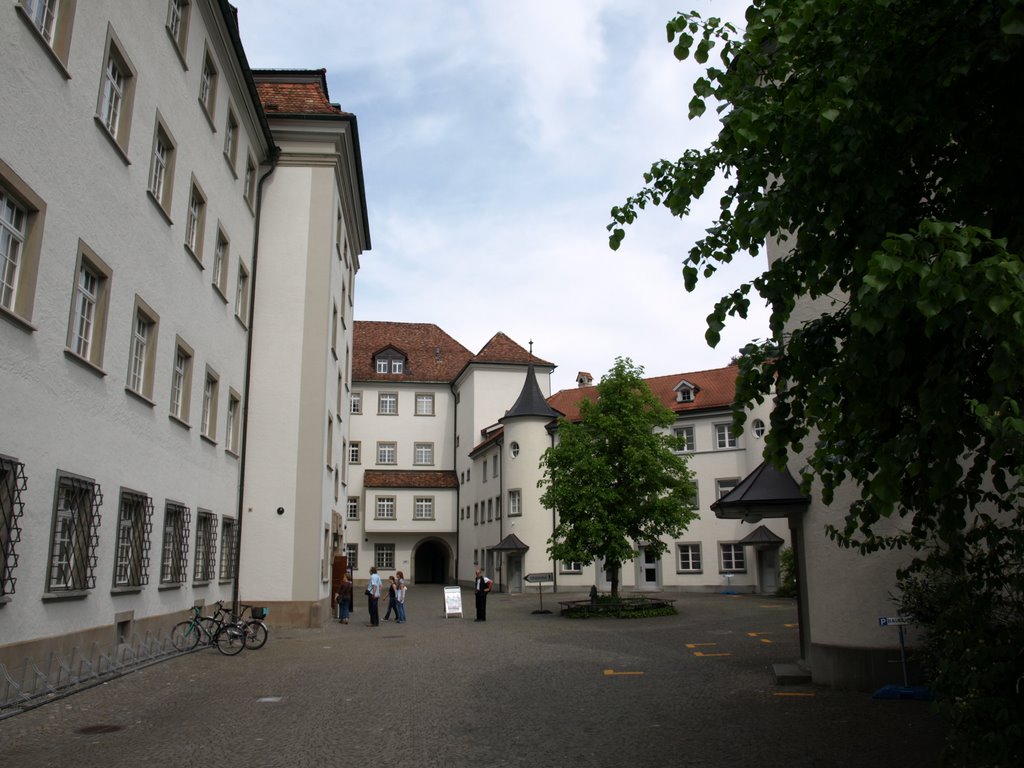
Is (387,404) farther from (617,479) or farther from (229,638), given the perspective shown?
(229,638)

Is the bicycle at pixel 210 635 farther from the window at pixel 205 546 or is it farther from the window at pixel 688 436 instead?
the window at pixel 688 436

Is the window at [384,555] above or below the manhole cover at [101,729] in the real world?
above

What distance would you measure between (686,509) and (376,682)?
64.1ft

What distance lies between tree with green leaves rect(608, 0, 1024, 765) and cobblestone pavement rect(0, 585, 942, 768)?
2918mm

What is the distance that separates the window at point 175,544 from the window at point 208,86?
328 inches

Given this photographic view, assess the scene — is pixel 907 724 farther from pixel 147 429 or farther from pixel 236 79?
pixel 236 79

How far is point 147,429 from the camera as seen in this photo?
15.1 m

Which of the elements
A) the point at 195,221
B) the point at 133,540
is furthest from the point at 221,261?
the point at 133,540

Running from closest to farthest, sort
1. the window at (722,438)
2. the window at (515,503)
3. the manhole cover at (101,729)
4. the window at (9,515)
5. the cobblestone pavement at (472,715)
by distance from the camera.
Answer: the cobblestone pavement at (472,715) < the manhole cover at (101,729) < the window at (9,515) < the window at (722,438) < the window at (515,503)

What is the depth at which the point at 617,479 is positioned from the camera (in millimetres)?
30938

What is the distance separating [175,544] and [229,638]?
2.17 metres

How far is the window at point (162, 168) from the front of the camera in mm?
15516

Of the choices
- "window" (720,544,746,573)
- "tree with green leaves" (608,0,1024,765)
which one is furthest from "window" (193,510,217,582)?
"window" (720,544,746,573)

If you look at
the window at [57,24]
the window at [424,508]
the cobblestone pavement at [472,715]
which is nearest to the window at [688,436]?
the window at [424,508]
